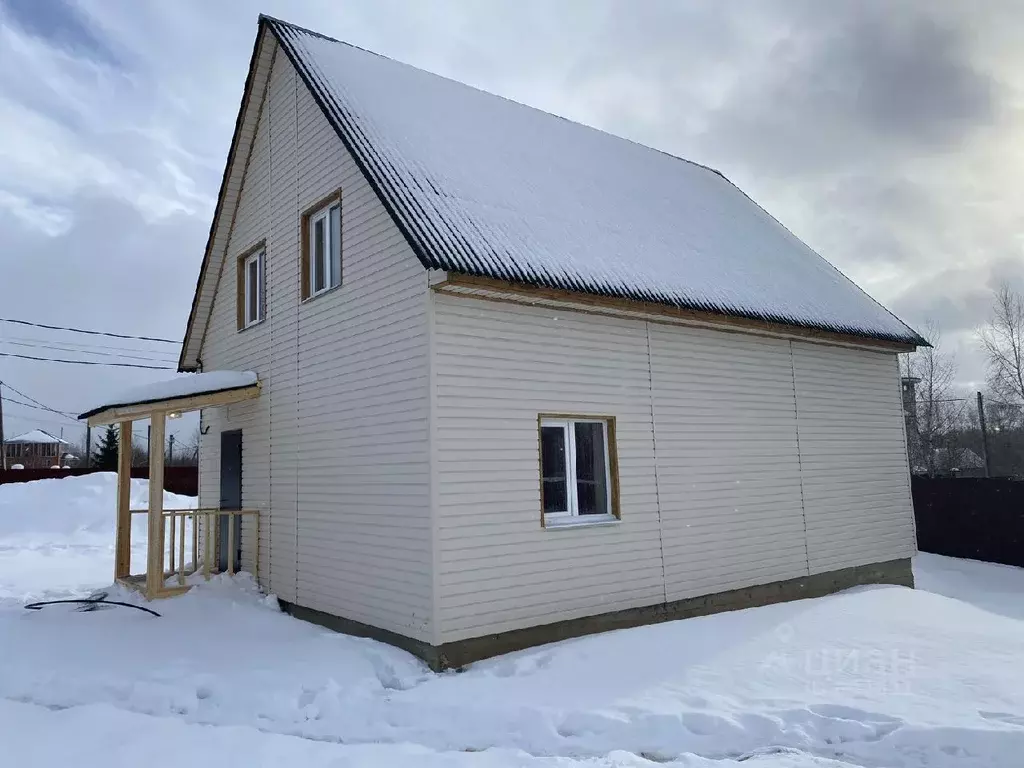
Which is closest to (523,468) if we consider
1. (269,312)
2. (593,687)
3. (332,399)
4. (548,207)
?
(593,687)

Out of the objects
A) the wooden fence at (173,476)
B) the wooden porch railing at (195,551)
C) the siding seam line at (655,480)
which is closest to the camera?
the siding seam line at (655,480)

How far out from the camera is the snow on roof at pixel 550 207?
288 inches

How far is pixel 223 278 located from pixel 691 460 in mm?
7762

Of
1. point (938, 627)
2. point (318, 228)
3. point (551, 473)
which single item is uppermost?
point (318, 228)

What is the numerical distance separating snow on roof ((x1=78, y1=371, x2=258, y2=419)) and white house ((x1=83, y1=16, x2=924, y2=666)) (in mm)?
109

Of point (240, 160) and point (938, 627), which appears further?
point (240, 160)

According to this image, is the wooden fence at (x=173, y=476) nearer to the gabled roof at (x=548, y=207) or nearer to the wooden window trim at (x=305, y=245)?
the gabled roof at (x=548, y=207)

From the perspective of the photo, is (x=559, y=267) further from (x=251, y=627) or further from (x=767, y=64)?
(x=767, y=64)

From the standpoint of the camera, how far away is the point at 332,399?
8273 mm

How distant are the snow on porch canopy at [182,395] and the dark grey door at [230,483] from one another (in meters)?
1.11

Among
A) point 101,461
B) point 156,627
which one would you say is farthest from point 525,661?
point 101,461

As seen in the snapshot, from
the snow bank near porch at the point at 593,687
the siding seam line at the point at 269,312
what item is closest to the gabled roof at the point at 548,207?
the siding seam line at the point at 269,312

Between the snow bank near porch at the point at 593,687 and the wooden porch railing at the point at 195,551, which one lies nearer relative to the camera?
the snow bank near porch at the point at 593,687

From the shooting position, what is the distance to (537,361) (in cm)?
747
